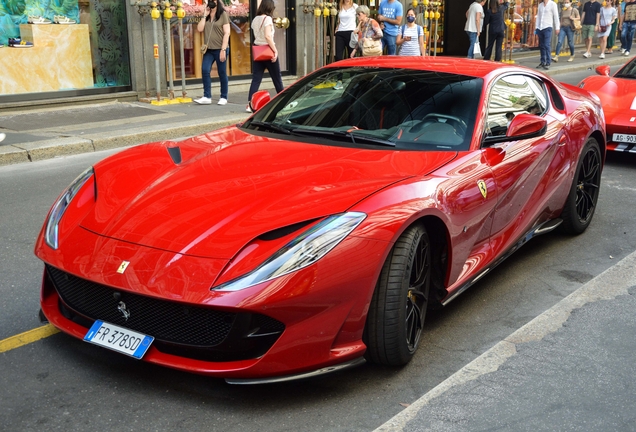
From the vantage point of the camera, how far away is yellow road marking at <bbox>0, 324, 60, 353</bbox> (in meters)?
3.77

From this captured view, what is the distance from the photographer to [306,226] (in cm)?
325

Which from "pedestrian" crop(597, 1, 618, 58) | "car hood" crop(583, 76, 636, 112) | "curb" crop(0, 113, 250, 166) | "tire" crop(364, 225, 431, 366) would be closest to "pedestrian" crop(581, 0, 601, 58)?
"pedestrian" crop(597, 1, 618, 58)

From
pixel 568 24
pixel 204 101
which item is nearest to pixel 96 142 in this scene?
pixel 204 101

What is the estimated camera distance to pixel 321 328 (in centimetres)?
317

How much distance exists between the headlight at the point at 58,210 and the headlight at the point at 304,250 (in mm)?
1040

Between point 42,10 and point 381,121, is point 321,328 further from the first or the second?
point 42,10

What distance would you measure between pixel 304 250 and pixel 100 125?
8.25m

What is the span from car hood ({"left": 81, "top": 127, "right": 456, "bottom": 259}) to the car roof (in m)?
0.99

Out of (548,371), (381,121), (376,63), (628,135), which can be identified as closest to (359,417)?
(548,371)

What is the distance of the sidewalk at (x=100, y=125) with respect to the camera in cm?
909

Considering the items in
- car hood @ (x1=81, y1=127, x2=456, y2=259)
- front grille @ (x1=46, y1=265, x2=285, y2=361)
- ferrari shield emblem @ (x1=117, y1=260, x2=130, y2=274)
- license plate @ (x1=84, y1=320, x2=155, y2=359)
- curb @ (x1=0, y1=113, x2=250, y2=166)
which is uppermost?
car hood @ (x1=81, y1=127, x2=456, y2=259)

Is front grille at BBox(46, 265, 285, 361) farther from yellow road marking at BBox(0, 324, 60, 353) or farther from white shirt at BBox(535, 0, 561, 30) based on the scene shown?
white shirt at BBox(535, 0, 561, 30)

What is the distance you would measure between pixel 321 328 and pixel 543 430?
98 centimetres

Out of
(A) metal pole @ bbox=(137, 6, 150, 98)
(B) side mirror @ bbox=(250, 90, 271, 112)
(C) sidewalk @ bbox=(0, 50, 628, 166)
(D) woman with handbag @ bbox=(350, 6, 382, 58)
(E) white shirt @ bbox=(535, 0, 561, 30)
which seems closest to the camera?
(B) side mirror @ bbox=(250, 90, 271, 112)
